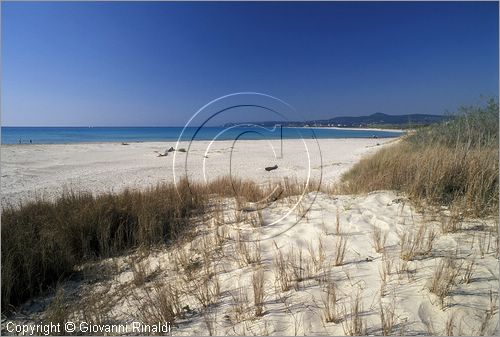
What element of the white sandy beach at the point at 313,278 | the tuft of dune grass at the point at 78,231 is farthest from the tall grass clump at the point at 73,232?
the white sandy beach at the point at 313,278

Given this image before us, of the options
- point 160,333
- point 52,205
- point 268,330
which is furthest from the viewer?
point 52,205

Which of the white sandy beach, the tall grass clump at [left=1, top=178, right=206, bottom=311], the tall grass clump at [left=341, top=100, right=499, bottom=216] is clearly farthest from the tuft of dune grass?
the tall grass clump at [left=341, top=100, right=499, bottom=216]

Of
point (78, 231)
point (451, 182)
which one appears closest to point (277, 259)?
point (78, 231)

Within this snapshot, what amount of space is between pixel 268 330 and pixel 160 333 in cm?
93

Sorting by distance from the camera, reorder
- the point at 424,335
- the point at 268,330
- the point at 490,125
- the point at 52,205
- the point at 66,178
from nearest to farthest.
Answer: the point at 424,335, the point at 268,330, the point at 52,205, the point at 490,125, the point at 66,178

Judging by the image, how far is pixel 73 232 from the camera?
13.7 ft

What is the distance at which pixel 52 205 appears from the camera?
5.04 m

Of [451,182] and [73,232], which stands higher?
[451,182]

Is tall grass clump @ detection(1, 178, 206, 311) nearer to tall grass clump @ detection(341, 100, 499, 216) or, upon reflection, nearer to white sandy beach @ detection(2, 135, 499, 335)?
white sandy beach @ detection(2, 135, 499, 335)

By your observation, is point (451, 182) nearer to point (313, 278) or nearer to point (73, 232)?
point (313, 278)

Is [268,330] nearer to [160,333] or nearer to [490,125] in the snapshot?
[160,333]

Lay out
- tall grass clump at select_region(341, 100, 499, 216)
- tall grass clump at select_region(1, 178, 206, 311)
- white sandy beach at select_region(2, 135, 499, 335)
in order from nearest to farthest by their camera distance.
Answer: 1. white sandy beach at select_region(2, 135, 499, 335)
2. tall grass clump at select_region(1, 178, 206, 311)
3. tall grass clump at select_region(341, 100, 499, 216)

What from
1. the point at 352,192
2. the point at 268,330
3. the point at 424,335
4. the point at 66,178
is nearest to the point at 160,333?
the point at 268,330

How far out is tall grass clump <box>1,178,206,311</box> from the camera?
3.35m
